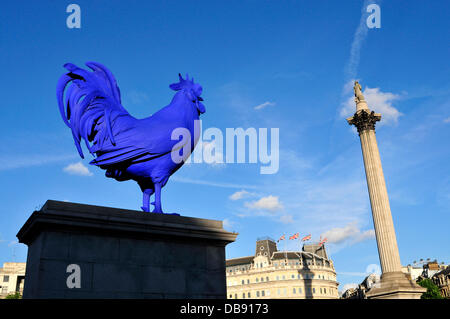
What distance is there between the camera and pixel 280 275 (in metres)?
86.1

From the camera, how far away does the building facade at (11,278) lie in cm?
7375

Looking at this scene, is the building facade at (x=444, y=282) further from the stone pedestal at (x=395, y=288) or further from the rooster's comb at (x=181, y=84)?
the rooster's comb at (x=181, y=84)

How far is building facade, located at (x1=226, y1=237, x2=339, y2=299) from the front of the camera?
8519 cm

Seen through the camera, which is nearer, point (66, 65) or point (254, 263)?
point (66, 65)

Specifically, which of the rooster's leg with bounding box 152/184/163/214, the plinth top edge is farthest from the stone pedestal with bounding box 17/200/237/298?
the rooster's leg with bounding box 152/184/163/214

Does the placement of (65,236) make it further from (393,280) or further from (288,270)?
(288,270)

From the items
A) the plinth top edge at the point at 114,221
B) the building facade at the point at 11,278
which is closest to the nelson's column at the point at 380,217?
the plinth top edge at the point at 114,221

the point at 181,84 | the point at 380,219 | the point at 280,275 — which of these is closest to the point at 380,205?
the point at 380,219

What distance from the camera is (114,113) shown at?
10930 mm

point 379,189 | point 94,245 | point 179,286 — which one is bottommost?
point 179,286

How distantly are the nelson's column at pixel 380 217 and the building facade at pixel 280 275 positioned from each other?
4942 centimetres

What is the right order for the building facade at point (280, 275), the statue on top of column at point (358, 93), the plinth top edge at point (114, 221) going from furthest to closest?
1. the building facade at point (280, 275)
2. the statue on top of column at point (358, 93)
3. the plinth top edge at point (114, 221)
